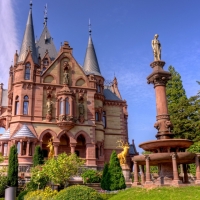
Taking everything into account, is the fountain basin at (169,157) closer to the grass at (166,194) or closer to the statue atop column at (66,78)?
the grass at (166,194)

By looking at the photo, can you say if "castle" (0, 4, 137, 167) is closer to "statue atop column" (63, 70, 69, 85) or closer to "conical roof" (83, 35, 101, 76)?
"statue atop column" (63, 70, 69, 85)

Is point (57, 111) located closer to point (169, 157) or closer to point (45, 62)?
point (45, 62)

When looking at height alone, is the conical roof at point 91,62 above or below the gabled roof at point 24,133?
above

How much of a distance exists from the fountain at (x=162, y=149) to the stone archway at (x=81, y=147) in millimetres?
22850

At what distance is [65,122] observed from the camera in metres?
39.3

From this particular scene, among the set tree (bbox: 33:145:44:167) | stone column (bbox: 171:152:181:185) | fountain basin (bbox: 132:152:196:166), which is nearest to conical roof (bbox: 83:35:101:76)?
tree (bbox: 33:145:44:167)

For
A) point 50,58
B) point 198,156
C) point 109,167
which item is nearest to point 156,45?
point 198,156

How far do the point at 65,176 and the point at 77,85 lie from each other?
19.0 metres

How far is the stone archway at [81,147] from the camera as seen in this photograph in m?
42.2

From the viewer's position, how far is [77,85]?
1702 inches

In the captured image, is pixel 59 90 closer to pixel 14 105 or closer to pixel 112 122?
pixel 14 105

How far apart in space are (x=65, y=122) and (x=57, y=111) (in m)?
2.39

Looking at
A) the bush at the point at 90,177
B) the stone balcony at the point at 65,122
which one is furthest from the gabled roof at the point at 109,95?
the bush at the point at 90,177

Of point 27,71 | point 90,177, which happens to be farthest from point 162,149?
point 27,71
